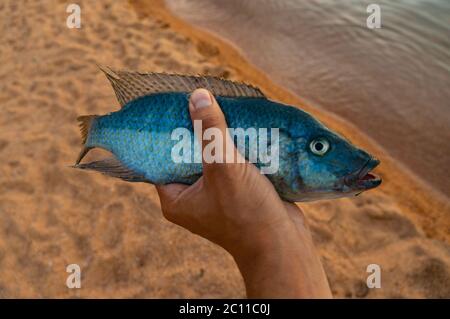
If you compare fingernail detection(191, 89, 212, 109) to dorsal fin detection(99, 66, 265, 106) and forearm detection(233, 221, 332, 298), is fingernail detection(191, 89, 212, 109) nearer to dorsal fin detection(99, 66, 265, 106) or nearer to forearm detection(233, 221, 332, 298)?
dorsal fin detection(99, 66, 265, 106)

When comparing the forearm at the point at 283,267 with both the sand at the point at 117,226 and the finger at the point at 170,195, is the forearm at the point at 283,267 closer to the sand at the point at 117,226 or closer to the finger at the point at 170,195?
the finger at the point at 170,195

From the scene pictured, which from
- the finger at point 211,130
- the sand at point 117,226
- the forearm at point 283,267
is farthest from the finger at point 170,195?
the sand at point 117,226

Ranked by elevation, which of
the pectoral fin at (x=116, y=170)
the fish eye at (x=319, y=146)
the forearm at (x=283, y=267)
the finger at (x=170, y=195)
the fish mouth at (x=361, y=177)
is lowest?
the forearm at (x=283, y=267)

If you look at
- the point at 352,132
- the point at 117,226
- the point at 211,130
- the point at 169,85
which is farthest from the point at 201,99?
the point at 352,132

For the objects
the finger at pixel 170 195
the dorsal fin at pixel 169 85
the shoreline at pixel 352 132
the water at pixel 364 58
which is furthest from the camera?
the water at pixel 364 58

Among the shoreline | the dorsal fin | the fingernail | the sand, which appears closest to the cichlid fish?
the dorsal fin

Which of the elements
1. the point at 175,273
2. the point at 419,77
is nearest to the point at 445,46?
the point at 419,77

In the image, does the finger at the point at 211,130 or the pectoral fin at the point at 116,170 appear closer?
the finger at the point at 211,130

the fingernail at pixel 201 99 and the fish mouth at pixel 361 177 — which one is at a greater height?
the fingernail at pixel 201 99
